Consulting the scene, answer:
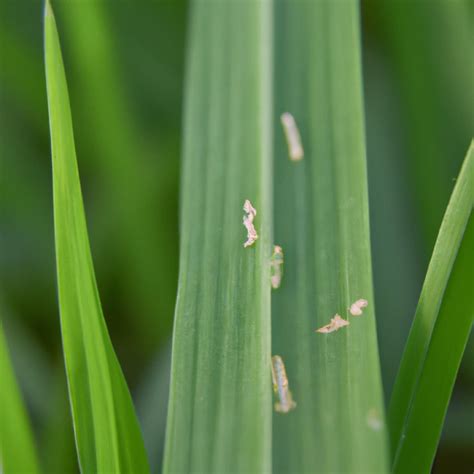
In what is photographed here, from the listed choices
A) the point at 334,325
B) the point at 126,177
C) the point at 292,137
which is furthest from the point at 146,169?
the point at 334,325

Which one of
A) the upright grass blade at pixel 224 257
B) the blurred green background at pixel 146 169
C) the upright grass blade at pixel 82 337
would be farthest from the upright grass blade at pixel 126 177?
the upright grass blade at pixel 82 337

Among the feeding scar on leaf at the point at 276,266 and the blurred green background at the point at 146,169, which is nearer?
the feeding scar on leaf at the point at 276,266

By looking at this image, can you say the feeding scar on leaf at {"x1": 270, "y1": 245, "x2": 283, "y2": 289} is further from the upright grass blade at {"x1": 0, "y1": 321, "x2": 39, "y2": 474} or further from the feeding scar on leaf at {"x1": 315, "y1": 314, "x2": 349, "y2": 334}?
the upright grass blade at {"x1": 0, "y1": 321, "x2": 39, "y2": 474}

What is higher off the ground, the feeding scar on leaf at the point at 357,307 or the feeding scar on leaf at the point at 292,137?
the feeding scar on leaf at the point at 292,137

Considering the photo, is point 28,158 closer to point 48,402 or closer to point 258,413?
point 48,402

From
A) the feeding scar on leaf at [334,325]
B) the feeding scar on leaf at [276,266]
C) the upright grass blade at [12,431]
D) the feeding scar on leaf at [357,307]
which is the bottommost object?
the upright grass blade at [12,431]

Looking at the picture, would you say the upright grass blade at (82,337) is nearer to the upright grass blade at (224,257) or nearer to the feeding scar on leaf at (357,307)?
the upright grass blade at (224,257)

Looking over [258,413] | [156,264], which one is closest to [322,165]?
[258,413]
